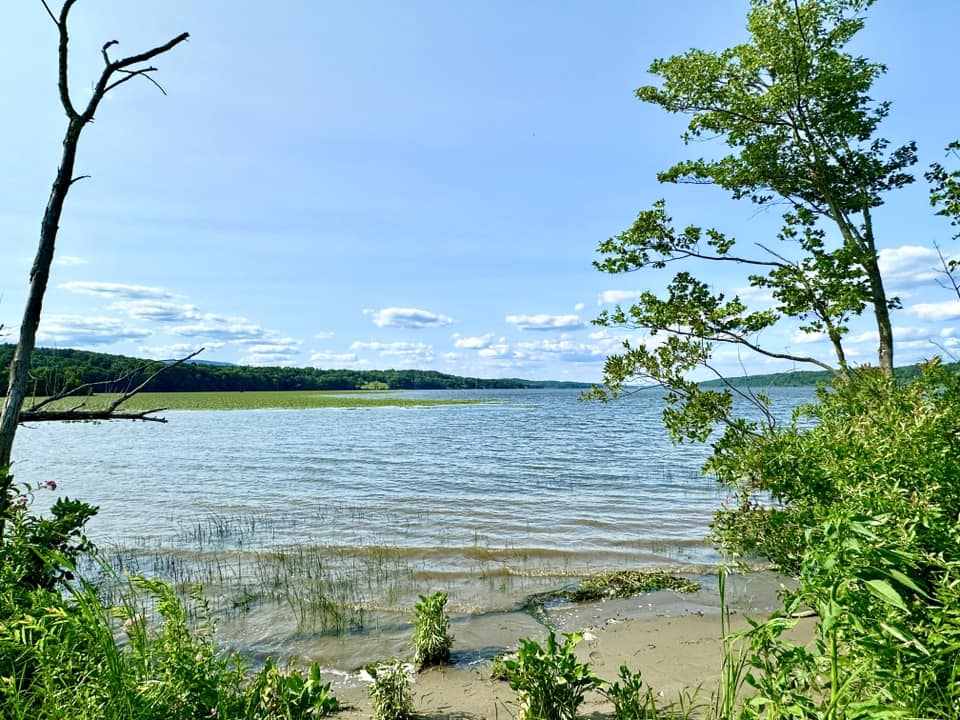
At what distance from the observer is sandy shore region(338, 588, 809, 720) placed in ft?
19.0

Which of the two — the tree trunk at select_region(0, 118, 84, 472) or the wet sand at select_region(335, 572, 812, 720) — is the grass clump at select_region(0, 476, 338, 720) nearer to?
Result: the tree trunk at select_region(0, 118, 84, 472)

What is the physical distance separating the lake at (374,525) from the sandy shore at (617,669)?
0.97 metres

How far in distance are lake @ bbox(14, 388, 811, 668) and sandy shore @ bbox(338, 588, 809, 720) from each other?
972 mm

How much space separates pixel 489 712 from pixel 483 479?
16.3 m

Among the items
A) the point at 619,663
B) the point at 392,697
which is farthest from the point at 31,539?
the point at 619,663

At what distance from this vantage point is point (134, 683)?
10.4ft

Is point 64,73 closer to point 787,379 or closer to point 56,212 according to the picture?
point 56,212

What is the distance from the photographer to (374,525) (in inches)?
609

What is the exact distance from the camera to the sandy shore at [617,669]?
5.79 metres

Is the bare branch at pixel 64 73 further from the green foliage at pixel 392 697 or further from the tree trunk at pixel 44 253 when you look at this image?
the green foliage at pixel 392 697

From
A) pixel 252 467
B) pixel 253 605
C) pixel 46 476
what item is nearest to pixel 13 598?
pixel 253 605

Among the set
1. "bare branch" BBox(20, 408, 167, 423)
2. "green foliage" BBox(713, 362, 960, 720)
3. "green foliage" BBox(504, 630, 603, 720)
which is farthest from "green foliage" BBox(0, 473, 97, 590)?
"green foliage" BBox(713, 362, 960, 720)

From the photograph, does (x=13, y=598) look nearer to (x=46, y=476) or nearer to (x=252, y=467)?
(x=252, y=467)

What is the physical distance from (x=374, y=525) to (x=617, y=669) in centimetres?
966
